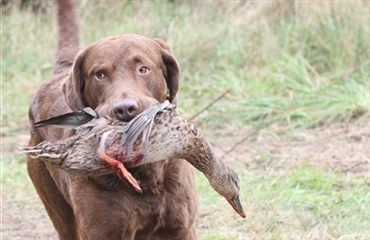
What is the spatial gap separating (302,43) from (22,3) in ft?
12.3

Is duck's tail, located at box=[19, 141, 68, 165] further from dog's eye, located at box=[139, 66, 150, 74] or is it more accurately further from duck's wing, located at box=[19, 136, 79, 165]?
dog's eye, located at box=[139, 66, 150, 74]

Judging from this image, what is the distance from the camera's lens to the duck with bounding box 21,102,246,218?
12.3 feet

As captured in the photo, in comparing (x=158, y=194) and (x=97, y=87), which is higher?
(x=97, y=87)

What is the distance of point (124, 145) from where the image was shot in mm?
3740

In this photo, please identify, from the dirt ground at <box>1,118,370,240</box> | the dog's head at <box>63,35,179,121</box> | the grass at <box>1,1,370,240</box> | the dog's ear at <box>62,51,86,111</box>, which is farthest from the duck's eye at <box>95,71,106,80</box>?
the dirt ground at <box>1,118,370,240</box>

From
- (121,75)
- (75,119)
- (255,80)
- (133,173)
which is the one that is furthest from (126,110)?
(255,80)

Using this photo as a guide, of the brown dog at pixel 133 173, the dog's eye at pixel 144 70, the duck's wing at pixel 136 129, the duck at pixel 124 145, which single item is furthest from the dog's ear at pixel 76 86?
the duck's wing at pixel 136 129

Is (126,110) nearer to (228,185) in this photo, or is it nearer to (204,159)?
(204,159)

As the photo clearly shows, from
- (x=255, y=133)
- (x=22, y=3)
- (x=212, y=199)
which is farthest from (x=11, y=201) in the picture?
(x=22, y=3)

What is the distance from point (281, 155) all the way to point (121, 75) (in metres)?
3.28

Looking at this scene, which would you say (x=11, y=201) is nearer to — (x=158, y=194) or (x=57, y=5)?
(x=57, y=5)

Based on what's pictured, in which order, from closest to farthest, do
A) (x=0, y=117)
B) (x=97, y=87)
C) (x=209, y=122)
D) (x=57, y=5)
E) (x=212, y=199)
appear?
(x=97, y=87) < (x=57, y=5) < (x=212, y=199) < (x=209, y=122) < (x=0, y=117)

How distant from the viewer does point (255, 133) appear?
7859mm

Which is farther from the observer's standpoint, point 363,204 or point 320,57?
point 320,57
